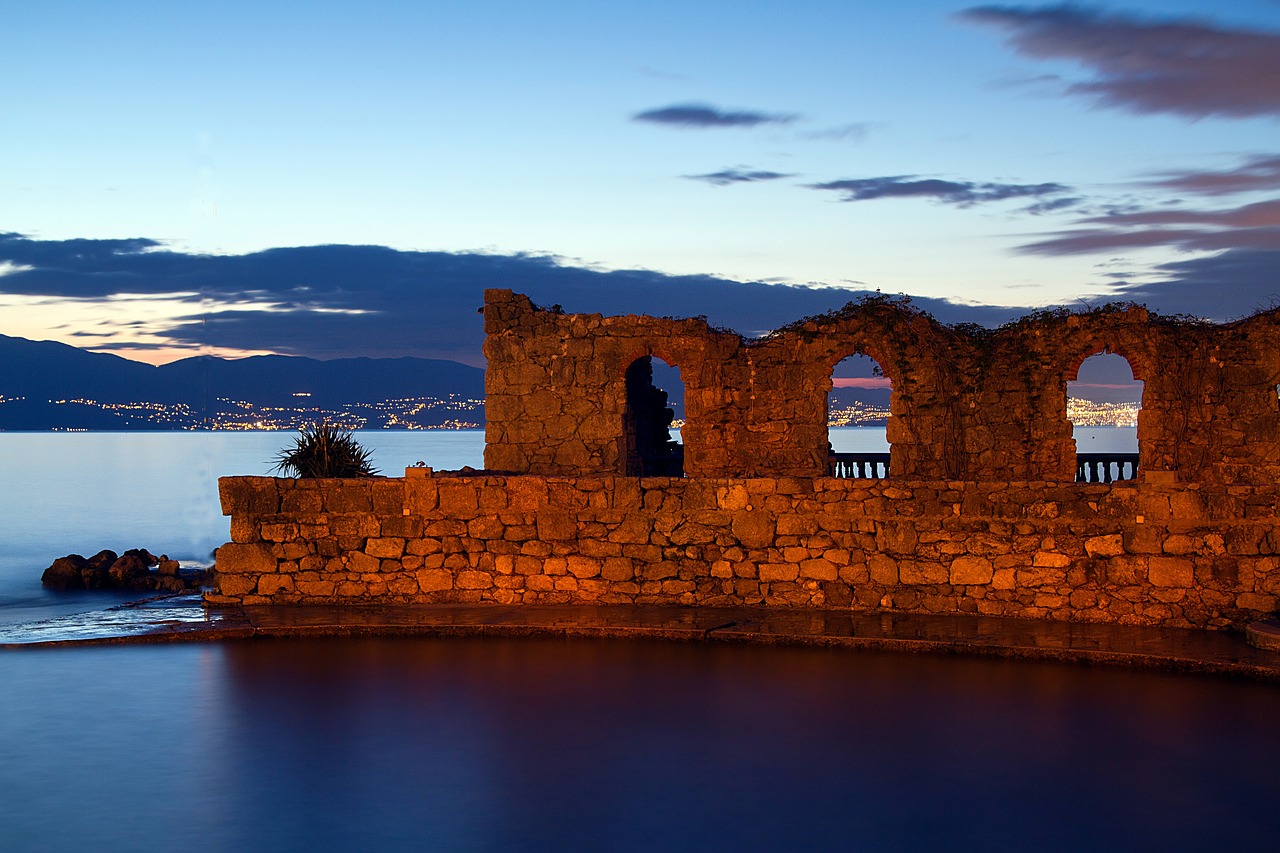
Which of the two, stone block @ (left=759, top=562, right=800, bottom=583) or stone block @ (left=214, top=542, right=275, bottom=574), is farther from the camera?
stone block @ (left=214, top=542, right=275, bottom=574)

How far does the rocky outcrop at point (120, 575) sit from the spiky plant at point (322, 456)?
395 centimetres

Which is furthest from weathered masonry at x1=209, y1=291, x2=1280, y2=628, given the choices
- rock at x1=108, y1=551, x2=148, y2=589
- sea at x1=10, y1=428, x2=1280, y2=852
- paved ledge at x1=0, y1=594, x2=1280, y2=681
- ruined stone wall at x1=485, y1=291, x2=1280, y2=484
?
rock at x1=108, y1=551, x2=148, y2=589

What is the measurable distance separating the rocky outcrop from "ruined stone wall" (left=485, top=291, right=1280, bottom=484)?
180 inches

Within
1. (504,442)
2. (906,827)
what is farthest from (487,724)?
(504,442)

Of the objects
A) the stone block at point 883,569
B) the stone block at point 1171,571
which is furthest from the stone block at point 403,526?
the stone block at point 1171,571

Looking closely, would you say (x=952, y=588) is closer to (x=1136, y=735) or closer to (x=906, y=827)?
(x=1136, y=735)

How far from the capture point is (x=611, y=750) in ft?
21.8

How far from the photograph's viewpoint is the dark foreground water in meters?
5.50

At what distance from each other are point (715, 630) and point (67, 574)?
450 inches

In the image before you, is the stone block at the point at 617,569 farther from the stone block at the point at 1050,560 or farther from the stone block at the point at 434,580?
the stone block at the point at 1050,560

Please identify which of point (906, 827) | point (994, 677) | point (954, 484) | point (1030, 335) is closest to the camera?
point (906, 827)

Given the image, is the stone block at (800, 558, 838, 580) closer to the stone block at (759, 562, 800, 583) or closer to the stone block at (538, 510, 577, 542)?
the stone block at (759, 562, 800, 583)

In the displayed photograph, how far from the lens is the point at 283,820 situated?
18.6 feet

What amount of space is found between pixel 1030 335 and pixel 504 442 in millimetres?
7528
